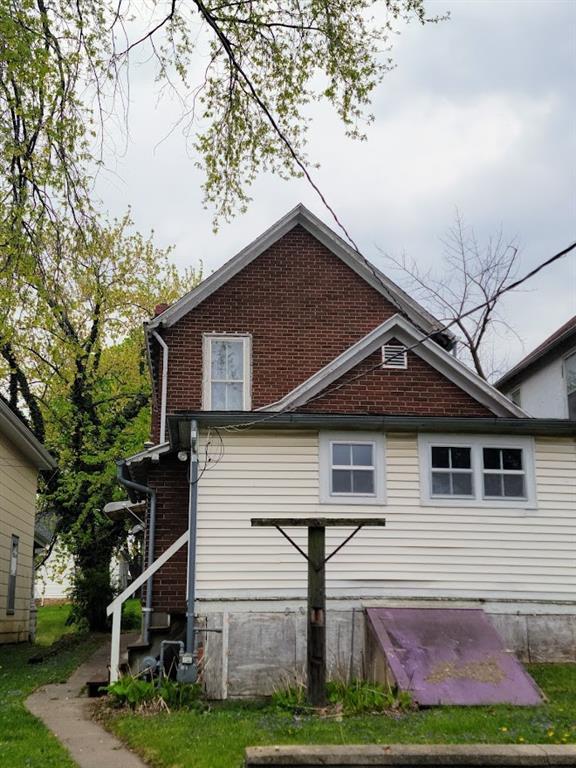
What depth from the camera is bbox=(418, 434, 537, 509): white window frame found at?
492 inches

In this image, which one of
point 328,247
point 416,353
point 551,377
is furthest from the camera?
point 551,377

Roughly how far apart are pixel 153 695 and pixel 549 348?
47.8ft

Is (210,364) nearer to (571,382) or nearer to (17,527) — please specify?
(17,527)

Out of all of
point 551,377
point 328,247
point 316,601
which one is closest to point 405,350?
point 316,601

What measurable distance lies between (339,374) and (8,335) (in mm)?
6073

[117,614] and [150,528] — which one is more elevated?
[150,528]

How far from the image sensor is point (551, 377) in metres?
21.8

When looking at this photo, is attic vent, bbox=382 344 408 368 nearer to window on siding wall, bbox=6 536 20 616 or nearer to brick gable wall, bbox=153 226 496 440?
brick gable wall, bbox=153 226 496 440

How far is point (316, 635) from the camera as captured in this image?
31.3 feet

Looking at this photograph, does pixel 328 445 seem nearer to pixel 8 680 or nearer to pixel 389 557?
pixel 389 557

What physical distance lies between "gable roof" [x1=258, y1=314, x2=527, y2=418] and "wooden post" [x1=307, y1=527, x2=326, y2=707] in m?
3.85

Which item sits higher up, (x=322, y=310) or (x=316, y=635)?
(x=322, y=310)

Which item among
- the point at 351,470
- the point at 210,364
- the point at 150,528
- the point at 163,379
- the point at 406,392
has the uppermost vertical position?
the point at 210,364

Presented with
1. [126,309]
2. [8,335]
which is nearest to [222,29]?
[8,335]
